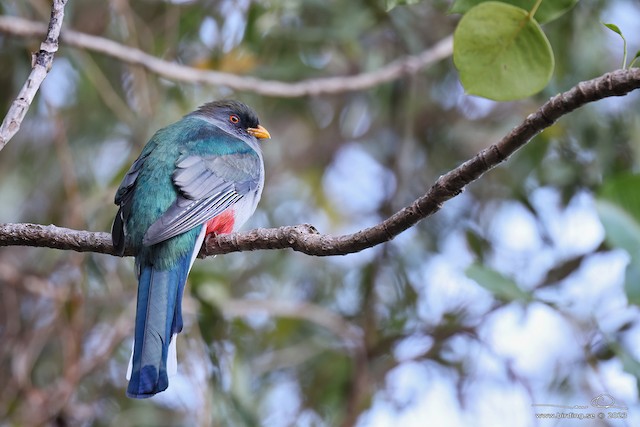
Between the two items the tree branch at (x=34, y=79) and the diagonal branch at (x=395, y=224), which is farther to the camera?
the tree branch at (x=34, y=79)

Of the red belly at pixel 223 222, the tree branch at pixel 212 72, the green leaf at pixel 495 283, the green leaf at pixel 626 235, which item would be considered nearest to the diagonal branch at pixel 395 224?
the red belly at pixel 223 222

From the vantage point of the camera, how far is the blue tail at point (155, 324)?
10.7 ft

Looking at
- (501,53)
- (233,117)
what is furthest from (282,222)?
(501,53)

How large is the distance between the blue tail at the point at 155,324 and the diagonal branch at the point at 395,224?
6.9 inches

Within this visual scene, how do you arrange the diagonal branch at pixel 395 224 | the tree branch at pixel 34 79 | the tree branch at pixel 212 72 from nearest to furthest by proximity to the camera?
the diagonal branch at pixel 395 224 < the tree branch at pixel 34 79 < the tree branch at pixel 212 72

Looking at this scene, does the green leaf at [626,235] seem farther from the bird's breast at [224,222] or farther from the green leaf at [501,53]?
the bird's breast at [224,222]

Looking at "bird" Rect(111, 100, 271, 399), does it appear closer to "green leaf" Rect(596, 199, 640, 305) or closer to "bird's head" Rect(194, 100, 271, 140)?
"bird's head" Rect(194, 100, 271, 140)

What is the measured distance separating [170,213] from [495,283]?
1.45m

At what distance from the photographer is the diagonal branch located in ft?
6.89

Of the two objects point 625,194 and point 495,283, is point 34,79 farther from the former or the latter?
point 625,194

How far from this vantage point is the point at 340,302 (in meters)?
6.72

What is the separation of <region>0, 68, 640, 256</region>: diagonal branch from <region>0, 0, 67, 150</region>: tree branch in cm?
47

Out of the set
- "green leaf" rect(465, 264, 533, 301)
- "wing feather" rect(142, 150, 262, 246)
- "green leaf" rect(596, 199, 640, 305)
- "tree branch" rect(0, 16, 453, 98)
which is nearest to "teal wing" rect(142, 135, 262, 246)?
"wing feather" rect(142, 150, 262, 246)

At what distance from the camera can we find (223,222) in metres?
4.20
